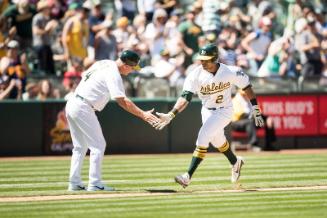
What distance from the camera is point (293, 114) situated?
21188mm

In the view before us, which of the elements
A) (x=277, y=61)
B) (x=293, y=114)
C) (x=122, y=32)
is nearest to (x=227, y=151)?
(x=293, y=114)

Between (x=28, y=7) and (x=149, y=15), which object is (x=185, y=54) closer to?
(x=149, y=15)

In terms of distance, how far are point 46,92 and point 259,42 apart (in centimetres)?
564

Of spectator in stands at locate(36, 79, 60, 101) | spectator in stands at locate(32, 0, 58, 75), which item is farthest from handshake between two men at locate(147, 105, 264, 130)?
spectator in stands at locate(32, 0, 58, 75)

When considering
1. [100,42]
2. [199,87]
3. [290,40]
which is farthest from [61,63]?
[199,87]

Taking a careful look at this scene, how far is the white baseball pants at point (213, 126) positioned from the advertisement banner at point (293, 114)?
8.24 m

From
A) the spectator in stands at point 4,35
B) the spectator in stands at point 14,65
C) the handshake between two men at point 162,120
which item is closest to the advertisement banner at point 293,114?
the spectator in stands at point 14,65

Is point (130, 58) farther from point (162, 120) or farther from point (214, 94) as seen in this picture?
point (214, 94)

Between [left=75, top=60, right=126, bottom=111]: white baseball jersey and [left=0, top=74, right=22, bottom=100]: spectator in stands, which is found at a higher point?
[left=75, top=60, right=126, bottom=111]: white baseball jersey

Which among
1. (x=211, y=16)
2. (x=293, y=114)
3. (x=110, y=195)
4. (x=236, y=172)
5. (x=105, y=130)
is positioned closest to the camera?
(x=110, y=195)

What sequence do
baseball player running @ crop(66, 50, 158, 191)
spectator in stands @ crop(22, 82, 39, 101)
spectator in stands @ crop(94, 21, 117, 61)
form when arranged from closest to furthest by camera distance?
baseball player running @ crop(66, 50, 158, 191) → spectator in stands @ crop(22, 82, 39, 101) → spectator in stands @ crop(94, 21, 117, 61)

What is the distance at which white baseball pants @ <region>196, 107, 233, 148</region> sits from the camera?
12.6 meters

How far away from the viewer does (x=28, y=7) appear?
803 inches

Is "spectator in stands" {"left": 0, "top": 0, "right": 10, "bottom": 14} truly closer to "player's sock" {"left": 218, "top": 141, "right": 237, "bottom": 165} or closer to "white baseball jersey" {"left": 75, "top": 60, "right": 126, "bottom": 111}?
"white baseball jersey" {"left": 75, "top": 60, "right": 126, "bottom": 111}
